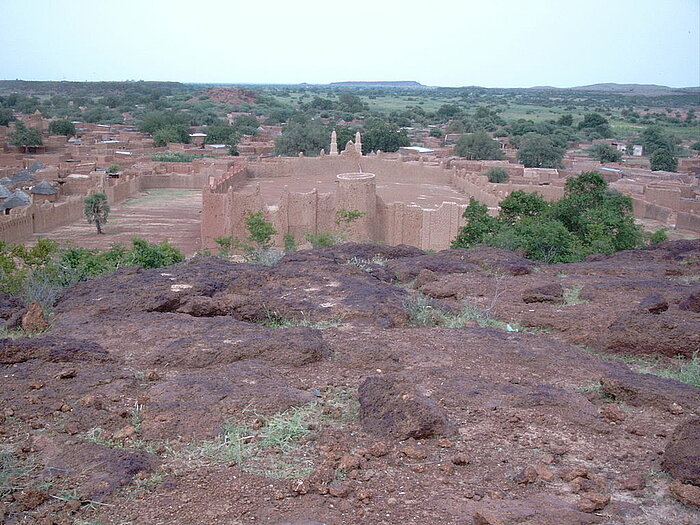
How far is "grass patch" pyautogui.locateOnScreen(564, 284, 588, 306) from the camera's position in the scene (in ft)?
24.4

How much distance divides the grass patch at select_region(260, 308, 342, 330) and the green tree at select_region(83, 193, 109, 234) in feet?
61.9

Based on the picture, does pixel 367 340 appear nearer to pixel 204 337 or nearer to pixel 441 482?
pixel 204 337

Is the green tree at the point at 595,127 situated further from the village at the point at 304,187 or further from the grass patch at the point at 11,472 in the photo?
the grass patch at the point at 11,472

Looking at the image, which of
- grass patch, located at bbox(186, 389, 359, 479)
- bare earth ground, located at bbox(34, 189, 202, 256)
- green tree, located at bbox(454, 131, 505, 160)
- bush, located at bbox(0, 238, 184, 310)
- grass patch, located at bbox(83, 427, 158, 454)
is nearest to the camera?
grass patch, located at bbox(186, 389, 359, 479)

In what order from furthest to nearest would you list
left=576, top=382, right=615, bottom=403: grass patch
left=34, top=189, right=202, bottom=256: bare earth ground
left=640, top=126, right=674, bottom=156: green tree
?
left=640, top=126, right=674, bottom=156: green tree → left=34, top=189, right=202, bottom=256: bare earth ground → left=576, top=382, right=615, bottom=403: grass patch

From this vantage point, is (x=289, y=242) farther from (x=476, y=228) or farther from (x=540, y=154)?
(x=540, y=154)

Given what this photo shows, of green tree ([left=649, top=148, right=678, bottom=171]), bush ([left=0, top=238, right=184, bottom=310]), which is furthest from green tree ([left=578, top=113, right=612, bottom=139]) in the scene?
bush ([left=0, top=238, right=184, bottom=310])

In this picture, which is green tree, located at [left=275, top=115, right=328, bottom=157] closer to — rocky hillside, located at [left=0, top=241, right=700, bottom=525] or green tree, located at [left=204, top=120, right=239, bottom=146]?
green tree, located at [left=204, top=120, right=239, bottom=146]

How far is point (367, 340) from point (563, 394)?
5.74 ft

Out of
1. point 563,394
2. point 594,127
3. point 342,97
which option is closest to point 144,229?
point 563,394

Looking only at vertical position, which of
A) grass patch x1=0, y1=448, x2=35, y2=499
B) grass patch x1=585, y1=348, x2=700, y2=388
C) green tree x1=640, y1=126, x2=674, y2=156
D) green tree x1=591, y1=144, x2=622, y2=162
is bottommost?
green tree x1=591, y1=144, x2=622, y2=162

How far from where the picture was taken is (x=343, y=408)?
4.57m

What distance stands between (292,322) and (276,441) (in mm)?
2587

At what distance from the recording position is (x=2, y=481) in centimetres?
350
